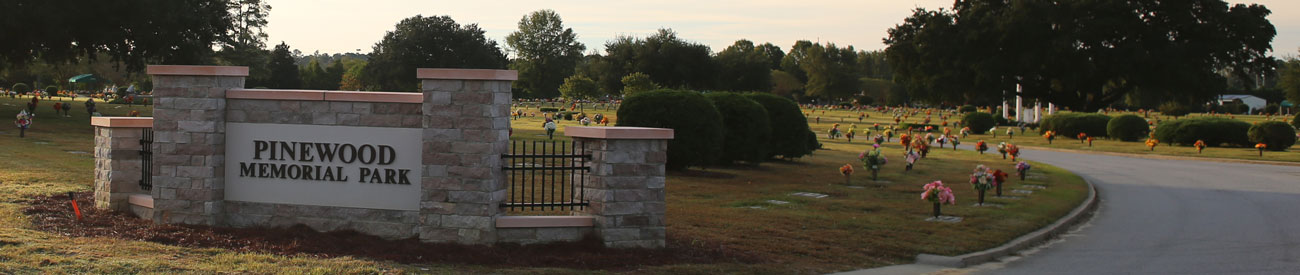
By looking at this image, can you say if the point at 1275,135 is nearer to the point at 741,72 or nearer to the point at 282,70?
the point at 741,72

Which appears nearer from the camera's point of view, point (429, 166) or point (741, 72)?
point (429, 166)

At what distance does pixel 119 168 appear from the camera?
11.0 metres

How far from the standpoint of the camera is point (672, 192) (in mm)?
15484

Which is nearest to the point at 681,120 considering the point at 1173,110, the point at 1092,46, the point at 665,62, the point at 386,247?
the point at 386,247

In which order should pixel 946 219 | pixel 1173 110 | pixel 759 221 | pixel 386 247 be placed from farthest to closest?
pixel 1173 110, pixel 946 219, pixel 759 221, pixel 386 247

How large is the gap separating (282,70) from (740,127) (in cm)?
6990

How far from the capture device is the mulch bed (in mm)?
8719

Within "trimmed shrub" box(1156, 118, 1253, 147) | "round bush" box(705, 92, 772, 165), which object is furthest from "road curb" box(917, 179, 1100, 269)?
"trimmed shrub" box(1156, 118, 1253, 147)

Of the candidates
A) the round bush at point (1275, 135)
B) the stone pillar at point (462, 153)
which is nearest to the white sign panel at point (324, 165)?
the stone pillar at point (462, 153)

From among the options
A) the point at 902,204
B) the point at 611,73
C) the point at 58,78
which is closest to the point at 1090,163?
the point at 902,204

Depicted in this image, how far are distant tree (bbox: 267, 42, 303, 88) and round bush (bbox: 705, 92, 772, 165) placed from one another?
67.3 m

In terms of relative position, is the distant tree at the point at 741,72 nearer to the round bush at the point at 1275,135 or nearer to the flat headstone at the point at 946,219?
the round bush at the point at 1275,135

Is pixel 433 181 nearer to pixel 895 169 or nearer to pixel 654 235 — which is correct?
pixel 654 235

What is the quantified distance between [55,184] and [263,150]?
17.8 feet
